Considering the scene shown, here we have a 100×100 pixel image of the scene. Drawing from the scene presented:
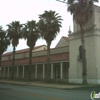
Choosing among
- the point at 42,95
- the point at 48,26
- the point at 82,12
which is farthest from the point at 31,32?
the point at 42,95

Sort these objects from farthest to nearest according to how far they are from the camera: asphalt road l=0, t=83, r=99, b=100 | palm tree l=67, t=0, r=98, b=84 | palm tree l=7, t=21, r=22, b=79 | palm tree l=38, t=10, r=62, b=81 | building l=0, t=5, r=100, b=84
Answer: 1. palm tree l=7, t=21, r=22, b=79
2. palm tree l=38, t=10, r=62, b=81
3. building l=0, t=5, r=100, b=84
4. palm tree l=67, t=0, r=98, b=84
5. asphalt road l=0, t=83, r=99, b=100

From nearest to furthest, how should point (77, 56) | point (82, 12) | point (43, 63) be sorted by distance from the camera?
point (82, 12) → point (77, 56) → point (43, 63)

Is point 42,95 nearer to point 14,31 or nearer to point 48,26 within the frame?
point 48,26

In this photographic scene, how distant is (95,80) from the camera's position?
27844 millimetres

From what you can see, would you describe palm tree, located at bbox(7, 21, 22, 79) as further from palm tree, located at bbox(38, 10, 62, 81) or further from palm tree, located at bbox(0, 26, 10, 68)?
palm tree, located at bbox(38, 10, 62, 81)

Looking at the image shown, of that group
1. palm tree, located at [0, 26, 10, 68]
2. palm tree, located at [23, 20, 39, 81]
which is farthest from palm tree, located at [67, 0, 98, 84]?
palm tree, located at [0, 26, 10, 68]

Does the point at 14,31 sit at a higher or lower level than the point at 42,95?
higher

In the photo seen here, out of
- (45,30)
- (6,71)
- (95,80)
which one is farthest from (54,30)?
(6,71)

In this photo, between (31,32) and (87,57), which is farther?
(31,32)

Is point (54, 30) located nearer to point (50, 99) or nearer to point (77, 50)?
point (77, 50)

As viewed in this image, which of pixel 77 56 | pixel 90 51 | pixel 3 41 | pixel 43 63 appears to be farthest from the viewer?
pixel 3 41

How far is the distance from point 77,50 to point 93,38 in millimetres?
3612

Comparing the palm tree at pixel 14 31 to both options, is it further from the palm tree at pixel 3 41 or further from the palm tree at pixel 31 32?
the palm tree at pixel 31 32

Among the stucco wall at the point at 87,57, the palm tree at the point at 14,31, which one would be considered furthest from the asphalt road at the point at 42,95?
the palm tree at the point at 14,31
